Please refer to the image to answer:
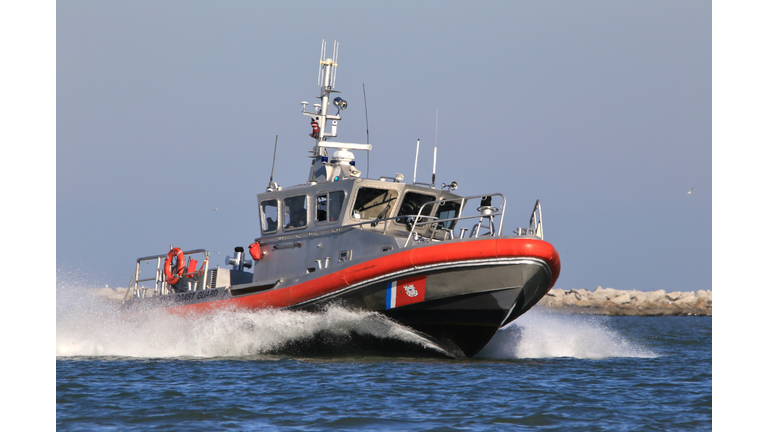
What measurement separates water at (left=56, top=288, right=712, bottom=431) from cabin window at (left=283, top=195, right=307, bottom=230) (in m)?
1.52

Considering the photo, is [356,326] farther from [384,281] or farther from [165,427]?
[165,427]

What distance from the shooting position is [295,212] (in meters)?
11.6

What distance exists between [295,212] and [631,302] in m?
38.6

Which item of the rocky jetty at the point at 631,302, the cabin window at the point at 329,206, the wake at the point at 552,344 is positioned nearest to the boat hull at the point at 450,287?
the cabin window at the point at 329,206

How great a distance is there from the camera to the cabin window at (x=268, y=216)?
11.9m

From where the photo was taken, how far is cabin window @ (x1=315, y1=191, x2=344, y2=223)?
429 inches

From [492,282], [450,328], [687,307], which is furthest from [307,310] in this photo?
[687,307]

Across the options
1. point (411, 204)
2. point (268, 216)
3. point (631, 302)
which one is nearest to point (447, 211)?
point (411, 204)

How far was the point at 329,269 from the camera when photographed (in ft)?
33.4

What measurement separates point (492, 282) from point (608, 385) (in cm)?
182

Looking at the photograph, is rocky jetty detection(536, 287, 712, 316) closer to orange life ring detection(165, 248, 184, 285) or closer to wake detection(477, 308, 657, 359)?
wake detection(477, 308, 657, 359)

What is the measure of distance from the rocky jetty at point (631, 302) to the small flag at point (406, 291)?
1403 inches

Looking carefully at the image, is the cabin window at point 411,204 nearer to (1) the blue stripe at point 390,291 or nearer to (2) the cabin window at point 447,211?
(2) the cabin window at point 447,211

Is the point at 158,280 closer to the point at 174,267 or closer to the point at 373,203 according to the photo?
the point at 174,267
